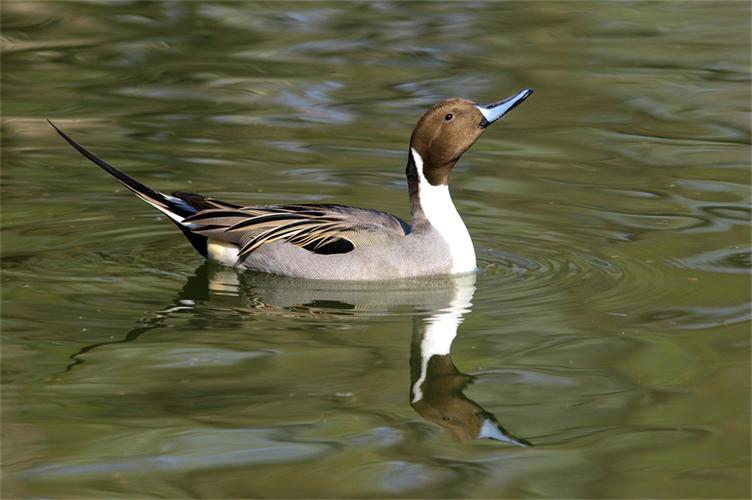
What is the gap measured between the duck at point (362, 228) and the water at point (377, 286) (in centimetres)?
17

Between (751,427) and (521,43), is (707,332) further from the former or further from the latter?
(521,43)

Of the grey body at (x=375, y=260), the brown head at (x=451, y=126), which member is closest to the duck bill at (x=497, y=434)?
the grey body at (x=375, y=260)

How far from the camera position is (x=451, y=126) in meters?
8.38

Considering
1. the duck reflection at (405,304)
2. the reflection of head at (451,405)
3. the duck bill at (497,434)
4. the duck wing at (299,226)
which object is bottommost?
the duck reflection at (405,304)

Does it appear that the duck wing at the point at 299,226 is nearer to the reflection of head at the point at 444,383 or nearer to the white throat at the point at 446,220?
the white throat at the point at 446,220

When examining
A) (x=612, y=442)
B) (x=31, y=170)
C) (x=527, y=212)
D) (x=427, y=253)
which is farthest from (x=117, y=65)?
(x=612, y=442)

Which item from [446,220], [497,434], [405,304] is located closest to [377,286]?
[405,304]

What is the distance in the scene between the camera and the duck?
8289mm

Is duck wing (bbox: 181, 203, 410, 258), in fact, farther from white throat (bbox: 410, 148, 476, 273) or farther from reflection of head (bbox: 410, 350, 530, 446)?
reflection of head (bbox: 410, 350, 530, 446)

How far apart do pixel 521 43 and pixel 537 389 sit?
30.9ft

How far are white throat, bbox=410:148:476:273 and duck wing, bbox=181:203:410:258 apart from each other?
0.20 m

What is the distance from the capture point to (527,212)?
9789 millimetres

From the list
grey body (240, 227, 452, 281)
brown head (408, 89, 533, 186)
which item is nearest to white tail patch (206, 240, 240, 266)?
grey body (240, 227, 452, 281)

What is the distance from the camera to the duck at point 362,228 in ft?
27.2
